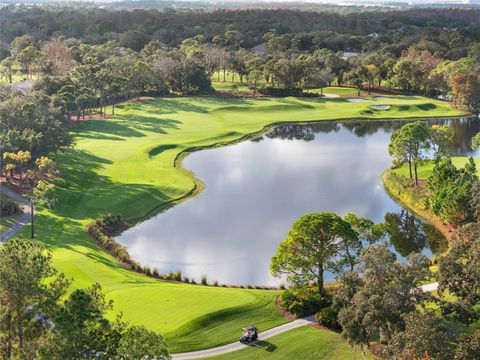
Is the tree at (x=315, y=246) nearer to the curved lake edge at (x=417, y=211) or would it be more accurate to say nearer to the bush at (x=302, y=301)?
the bush at (x=302, y=301)

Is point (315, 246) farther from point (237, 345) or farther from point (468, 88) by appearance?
point (468, 88)

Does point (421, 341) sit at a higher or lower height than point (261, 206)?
higher

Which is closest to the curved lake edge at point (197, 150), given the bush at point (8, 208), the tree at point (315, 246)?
the bush at point (8, 208)

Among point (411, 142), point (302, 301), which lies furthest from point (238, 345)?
point (411, 142)

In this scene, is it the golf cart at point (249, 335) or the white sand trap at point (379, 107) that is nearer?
the golf cart at point (249, 335)

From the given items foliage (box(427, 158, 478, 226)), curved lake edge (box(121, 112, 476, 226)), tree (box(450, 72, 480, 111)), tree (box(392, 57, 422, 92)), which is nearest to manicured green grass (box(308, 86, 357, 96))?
tree (box(392, 57, 422, 92))
